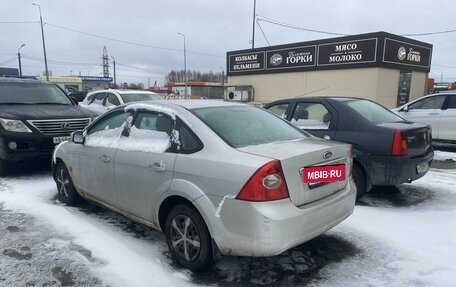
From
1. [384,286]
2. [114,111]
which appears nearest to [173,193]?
[114,111]

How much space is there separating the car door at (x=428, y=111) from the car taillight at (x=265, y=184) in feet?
29.2

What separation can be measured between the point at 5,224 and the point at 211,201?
9.70 feet

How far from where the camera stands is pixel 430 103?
10469 millimetres

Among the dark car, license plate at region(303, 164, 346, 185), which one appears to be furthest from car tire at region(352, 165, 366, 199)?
license plate at region(303, 164, 346, 185)

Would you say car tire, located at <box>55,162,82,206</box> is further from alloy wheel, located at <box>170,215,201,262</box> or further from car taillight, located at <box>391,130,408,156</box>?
car taillight, located at <box>391,130,408,156</box>

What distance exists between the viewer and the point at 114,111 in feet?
14.9

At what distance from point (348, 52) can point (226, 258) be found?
19759 mm

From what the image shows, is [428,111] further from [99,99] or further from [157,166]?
[99,99]

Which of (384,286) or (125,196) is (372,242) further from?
(125,196)

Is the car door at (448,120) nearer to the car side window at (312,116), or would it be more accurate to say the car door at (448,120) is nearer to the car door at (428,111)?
the car door at (428,111)

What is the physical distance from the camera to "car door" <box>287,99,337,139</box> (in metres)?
5.58

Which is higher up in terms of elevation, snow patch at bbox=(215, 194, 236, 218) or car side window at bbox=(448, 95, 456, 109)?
car side window at bbox=(448, 95, 456, 109)

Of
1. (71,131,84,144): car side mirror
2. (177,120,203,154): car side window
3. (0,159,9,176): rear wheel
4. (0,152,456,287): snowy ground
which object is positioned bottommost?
(0,152,456,287): snowy ground

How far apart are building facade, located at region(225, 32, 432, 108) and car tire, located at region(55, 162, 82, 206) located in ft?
59.5
